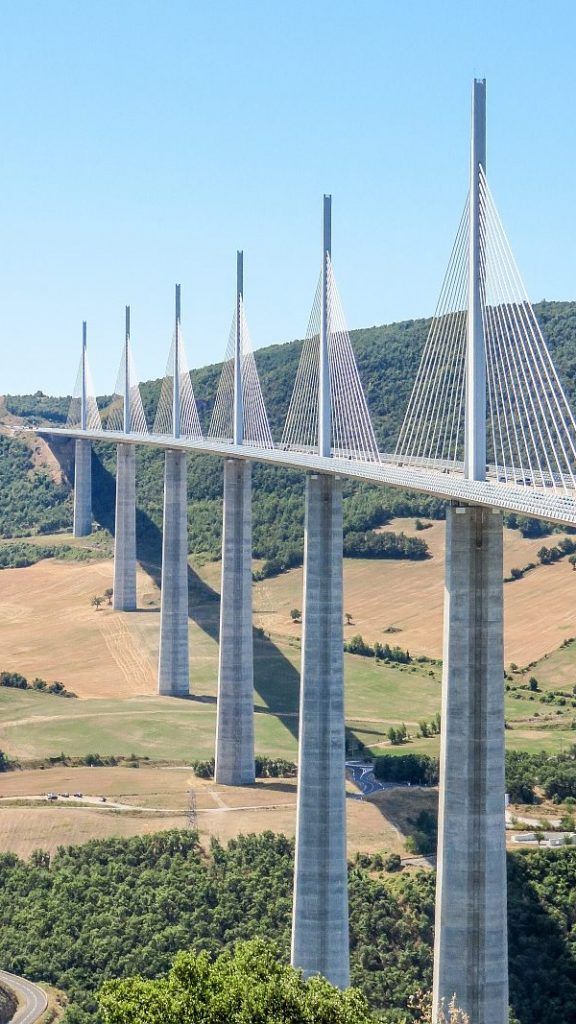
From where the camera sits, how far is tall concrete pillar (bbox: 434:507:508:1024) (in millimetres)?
32562

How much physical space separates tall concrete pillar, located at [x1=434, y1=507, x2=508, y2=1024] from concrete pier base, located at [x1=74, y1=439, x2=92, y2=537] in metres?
95.0

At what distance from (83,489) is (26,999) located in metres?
89.6

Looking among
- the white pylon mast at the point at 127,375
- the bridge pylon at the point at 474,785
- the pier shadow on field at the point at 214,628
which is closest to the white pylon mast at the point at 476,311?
the bridge pylon at the point at 474,785

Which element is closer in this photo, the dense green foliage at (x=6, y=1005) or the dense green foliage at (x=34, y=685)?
the dense green foliage at (x=6, y=1005)

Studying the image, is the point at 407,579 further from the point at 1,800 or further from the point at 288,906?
the point at 288,906

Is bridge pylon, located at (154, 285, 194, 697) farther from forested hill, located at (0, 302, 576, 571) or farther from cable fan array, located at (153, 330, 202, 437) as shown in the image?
forested hill, located at (0, 302, 576, 571)

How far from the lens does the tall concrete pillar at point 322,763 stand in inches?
1633

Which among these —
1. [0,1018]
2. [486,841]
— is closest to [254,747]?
[0,1018]

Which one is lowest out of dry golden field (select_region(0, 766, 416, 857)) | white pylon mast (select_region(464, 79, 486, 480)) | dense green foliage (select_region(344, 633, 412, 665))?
dry golden field (select_region(0, 766, 416, 857))

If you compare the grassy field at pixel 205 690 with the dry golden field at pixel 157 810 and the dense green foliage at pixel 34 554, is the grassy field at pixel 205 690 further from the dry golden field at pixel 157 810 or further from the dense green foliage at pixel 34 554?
the dense green foliage at pixel 34 554

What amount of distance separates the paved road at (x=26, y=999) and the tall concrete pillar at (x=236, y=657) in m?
19.9

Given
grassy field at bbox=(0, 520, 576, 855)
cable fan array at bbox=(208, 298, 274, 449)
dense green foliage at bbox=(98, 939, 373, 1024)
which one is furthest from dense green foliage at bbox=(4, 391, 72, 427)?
dense green foliage at bbox=(98, 939, 373, 1024)

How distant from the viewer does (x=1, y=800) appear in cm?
5703

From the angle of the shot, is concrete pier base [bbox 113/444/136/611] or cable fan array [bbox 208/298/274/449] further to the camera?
concrete pier base [bbox 113/444/136/611]
